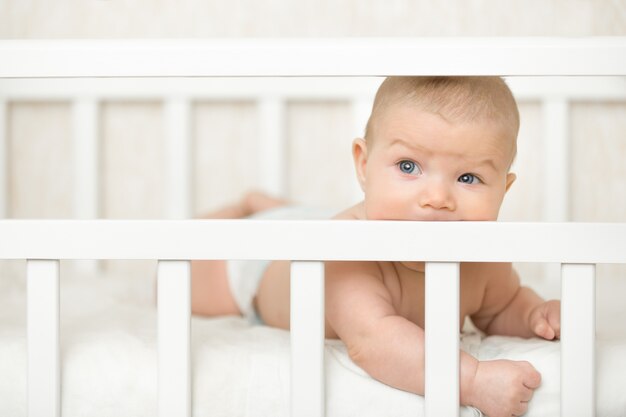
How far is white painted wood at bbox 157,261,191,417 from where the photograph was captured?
2.70 ft

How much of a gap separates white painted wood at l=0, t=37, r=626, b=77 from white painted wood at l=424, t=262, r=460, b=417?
0.19 m

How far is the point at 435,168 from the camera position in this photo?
0.88m

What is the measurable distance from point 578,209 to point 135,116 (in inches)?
34.6

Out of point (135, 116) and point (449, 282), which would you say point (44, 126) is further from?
point (449, 282)

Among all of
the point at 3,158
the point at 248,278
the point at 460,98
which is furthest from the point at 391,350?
the point at 3,158

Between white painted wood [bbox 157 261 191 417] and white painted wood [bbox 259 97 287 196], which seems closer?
white painted wood [bbox 157 261 191 417]

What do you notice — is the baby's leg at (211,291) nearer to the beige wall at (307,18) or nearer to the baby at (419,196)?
the baby at (419,196)

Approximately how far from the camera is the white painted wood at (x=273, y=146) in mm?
1579

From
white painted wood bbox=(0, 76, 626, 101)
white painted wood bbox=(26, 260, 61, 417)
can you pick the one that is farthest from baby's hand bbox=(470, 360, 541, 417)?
white painted wood bbox=(0, 76, 626, 101)

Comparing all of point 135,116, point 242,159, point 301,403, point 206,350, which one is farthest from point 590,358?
point 135,116

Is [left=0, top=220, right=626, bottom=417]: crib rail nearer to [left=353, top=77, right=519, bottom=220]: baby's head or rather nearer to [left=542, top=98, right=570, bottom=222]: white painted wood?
[left=353, top=77, right=519, bottom=220]: baby's head

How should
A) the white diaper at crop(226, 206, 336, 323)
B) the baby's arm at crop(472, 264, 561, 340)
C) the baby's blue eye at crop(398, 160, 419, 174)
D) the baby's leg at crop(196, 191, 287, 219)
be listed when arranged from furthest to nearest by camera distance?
1. the baby's leg at crop(196, 191, 287, 219)
2. the white diaper at crop(226, 206, 336, 323)
3. the baby's arm at crop(472, 264, 561, 340)
4. the baby's blue eye at crop(398, 160, 419, 174)

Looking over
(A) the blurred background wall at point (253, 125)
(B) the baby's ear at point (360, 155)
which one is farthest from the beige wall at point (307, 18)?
(B) the baby's ear at point (360, 155)

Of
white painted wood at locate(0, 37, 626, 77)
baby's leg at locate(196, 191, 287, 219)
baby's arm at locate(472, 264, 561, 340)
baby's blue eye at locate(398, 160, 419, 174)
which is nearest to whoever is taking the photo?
white painted wood at locate(0, 37, 626, 77)
